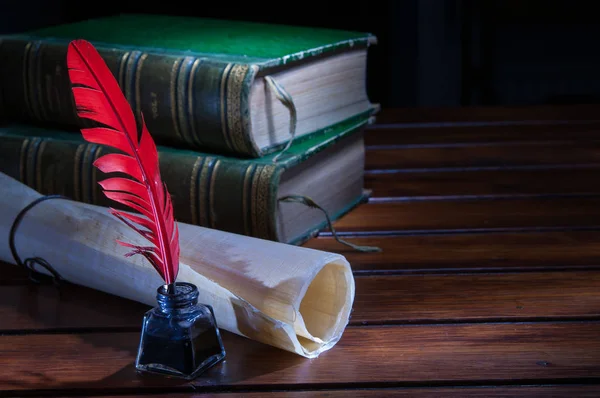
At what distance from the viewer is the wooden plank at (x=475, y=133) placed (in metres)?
1.97

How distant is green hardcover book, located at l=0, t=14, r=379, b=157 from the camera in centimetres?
125

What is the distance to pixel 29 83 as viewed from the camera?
1.47 m

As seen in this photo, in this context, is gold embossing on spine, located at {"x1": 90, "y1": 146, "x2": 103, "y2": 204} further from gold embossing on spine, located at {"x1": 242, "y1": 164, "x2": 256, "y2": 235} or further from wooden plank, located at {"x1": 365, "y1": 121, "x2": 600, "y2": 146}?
wooden plank, located at {"x1": 365, "y1": 121, "x2": 600, "y2": 146}

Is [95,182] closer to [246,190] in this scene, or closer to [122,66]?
[122,66]

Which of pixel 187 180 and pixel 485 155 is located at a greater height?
pixel 187 180

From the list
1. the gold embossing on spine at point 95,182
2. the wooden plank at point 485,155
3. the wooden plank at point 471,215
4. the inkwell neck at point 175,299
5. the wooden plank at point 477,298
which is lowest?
the wooden plank at point 485,155

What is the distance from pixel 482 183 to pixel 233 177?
595 mm

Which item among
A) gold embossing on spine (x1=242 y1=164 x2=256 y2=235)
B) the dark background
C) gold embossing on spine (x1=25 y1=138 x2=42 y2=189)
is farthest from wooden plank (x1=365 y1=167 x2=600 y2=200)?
the dark background

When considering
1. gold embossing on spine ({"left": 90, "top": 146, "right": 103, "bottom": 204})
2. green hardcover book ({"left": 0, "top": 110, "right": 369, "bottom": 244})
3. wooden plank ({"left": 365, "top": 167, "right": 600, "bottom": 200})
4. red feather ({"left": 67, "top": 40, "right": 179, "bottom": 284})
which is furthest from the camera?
wooden plank ({"left": 365, "top": 167, "right": 600, "bottom": 200})

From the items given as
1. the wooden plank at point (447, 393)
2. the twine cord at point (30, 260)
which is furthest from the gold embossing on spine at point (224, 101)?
the wooden plank at point (447, 393)

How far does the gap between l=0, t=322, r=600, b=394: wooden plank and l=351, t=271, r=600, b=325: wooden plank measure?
0.10 feet

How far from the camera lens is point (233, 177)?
1249 millimetres

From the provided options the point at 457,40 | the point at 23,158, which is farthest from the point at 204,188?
the point at 457,40

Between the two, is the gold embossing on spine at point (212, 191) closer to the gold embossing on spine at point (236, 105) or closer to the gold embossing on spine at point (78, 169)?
the gold embossing on spine at point (236, 105)
